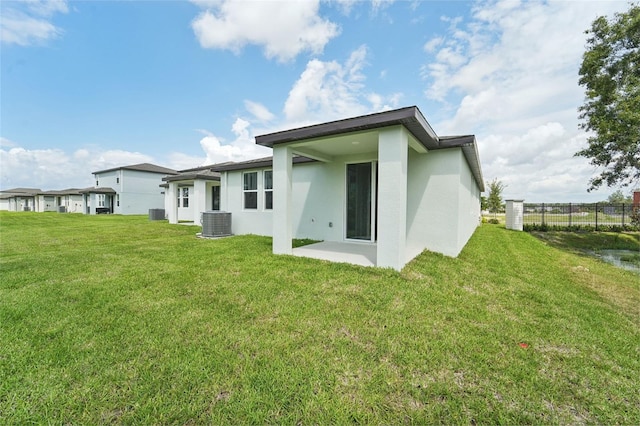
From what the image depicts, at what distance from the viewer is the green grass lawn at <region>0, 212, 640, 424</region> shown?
1941 millimetres

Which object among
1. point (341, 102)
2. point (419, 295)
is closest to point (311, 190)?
point (341, 102)

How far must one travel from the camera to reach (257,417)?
1823 millimetres

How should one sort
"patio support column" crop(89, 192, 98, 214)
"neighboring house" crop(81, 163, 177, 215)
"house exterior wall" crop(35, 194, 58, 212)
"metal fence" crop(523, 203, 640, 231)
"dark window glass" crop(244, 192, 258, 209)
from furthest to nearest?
1. "house exterior wall" crop(35, 194, 58, 212)
2. "patio support column" crop(89, 192, 98, 214)
3. "neighboring house" crop(81, 163, 177, 215)
4. "metal fence" crop(523, 203, 640, 231)
5. "dark window glass" crop(244, 192, 258, 209)

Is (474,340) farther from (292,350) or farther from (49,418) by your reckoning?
(49,418)

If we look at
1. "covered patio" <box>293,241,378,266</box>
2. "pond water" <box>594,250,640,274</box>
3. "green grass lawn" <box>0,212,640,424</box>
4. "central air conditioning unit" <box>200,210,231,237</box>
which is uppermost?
"central air conditioning unit" <box>200,210,231,237</box>

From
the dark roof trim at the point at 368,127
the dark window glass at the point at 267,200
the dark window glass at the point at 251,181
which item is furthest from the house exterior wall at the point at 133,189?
the dark roof trim at the point at 368,127

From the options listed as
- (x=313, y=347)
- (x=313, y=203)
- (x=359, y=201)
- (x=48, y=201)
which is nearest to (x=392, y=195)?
(x=359, y=201)

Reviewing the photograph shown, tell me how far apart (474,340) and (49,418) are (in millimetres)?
3904

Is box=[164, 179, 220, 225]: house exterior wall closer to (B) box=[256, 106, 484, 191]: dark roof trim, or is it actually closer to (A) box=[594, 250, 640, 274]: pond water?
(B) box=[256, 106, 484, 191]: dark roof trim

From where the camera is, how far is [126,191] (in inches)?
1137

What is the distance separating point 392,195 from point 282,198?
2940 mm

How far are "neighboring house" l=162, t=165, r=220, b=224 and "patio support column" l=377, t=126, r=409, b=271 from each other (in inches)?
455

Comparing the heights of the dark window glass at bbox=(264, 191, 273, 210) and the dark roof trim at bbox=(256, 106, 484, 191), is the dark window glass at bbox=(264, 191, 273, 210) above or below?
below

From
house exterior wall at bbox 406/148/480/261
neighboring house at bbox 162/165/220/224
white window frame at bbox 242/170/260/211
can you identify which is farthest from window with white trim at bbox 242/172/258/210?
house exterior wall at bbox 406/148/480/261
